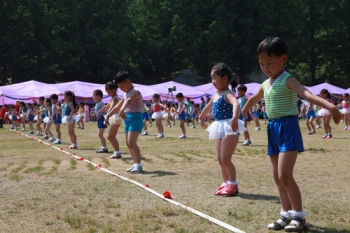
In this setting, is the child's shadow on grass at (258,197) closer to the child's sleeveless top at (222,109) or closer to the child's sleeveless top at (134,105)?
the child's sleeveless top at (222,109)

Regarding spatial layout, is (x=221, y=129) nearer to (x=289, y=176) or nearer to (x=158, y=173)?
(x=289, y=176)

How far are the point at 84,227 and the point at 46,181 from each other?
13.0 ft

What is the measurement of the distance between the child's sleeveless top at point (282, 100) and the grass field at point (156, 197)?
1301 millimetres

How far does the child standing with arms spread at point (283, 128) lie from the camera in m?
5.35

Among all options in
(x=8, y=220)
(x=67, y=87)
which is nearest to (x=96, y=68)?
(x=67, y=87)

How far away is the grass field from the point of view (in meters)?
5.80

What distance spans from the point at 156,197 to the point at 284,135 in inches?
108

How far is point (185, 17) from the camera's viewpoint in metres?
66.7

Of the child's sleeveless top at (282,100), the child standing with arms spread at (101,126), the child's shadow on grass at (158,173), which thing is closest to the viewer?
the child's sleeveless top at (282,100)

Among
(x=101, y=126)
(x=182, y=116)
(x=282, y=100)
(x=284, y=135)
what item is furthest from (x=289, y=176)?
(x=182, y=116)

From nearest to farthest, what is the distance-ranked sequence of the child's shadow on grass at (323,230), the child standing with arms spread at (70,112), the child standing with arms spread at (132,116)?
the child's shadow on grass at (323,230) < the child standing with arms spread at (132,116) < the child standing with arms spread at (70,112)

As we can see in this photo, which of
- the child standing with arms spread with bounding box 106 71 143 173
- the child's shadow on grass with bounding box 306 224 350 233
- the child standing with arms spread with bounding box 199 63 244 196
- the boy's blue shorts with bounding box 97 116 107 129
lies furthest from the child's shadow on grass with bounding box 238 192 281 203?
the boy's blue shorts with bounding box 97 116 107 129

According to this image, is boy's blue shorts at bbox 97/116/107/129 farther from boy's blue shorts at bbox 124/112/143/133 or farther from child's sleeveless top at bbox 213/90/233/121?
child's sleeveless top at bbox 213/90/233/121

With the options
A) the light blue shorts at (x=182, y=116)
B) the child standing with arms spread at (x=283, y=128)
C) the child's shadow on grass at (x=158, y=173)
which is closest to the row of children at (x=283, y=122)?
the child standing with arms spread at (x=283, y=128)
